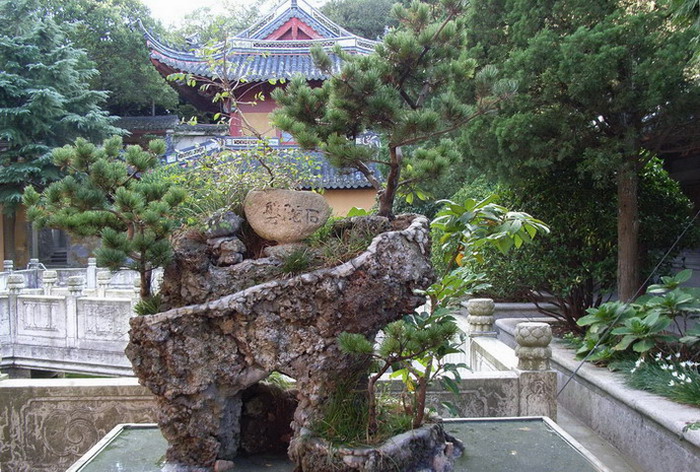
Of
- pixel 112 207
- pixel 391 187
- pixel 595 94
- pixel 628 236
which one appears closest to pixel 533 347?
pixel 391 187

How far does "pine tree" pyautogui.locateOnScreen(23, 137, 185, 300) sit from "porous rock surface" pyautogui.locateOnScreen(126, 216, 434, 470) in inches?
6.4

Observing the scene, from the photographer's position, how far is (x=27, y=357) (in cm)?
866

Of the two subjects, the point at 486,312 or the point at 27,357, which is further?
the point at 27,357

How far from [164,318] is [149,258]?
0.26 meters

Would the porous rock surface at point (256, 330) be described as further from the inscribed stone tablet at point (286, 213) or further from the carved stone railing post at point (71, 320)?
the carved stone railing post at point (71, 320)

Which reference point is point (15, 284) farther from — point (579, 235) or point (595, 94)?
point (595, 94)

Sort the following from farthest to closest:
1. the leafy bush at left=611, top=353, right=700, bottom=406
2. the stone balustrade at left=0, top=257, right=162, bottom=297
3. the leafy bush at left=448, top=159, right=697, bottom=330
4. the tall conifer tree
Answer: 1. the stone balustrade at left=0, top=257, right=162, bottom=297
2. the leafy bush at left=448, top=159, right=697, bottom=330
3. the tall conifer tree
4. the leafy bush at left=611, top=353, right=700, bottom=406

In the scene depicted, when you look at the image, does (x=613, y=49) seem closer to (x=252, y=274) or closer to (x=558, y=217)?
(x=558, y=217)

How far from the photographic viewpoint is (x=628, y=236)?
5645mm

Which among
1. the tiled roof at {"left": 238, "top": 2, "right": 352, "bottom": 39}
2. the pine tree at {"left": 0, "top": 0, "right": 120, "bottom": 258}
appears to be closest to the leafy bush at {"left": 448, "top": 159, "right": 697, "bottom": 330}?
the tiled roof at {"left": 238, "top": 2, "right": 352, "bottom": 39}

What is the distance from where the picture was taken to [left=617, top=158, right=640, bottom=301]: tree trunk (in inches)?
221

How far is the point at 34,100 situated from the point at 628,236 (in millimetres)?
15136

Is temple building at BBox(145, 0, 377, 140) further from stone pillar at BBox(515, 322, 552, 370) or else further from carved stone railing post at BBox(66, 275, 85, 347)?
stone pillar at BBox(515, 322, 552, 370)

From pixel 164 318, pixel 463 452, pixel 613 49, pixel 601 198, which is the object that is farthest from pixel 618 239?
pixel 164 318
